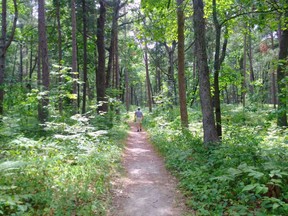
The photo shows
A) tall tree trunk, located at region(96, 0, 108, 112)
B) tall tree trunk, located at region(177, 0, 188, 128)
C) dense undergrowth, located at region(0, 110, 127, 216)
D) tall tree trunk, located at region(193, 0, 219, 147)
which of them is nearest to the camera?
dense undergrowth, located at region(0, 110, 127, 216)

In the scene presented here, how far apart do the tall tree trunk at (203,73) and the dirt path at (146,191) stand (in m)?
1.98

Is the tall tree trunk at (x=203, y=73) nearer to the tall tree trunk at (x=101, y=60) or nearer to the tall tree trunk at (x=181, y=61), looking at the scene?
the tall tree trunk at (x=181, y=61)

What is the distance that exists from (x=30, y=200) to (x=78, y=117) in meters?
5.14

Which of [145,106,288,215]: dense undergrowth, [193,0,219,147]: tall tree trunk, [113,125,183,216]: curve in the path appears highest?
[193,0,219,147]: tall tree trunk

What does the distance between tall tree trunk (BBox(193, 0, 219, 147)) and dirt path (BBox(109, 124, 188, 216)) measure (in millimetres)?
1980

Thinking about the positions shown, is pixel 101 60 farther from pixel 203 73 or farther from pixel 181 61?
pixel 203 73

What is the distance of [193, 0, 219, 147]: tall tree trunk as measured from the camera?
8273 mm

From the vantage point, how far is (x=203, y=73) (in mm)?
8398

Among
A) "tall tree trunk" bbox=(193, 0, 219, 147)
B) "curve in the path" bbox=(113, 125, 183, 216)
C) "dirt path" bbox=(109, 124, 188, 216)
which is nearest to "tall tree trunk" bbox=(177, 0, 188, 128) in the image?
"tall tree trunk" bbox=(193, 0, 219, 147)

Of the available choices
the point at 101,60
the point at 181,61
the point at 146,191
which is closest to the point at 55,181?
the point at 146,191

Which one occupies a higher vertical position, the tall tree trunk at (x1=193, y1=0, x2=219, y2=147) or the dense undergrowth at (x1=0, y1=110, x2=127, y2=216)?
the tall tree trunk at (x1=193, y1=0, x2=219, y2=147)

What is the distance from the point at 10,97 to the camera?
12.7 m

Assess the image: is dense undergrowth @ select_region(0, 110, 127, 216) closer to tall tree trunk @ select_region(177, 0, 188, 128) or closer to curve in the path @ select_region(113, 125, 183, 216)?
curve in the path @ select_region(113, 125, 183, 216)

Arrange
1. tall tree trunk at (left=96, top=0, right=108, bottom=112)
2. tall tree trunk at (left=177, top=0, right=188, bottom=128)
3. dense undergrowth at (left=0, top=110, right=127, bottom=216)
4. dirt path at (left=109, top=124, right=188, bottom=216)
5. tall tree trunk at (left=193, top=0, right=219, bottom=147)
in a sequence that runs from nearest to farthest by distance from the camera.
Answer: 1. dense undergrowth at (left=0, top=110, right=127, bottom=216)
2. dirt path at (left=109, top=124, right=188, bottom=216)
3. tall tree trunk at (left=193, top=0, right=219, bottom=147)
4. tall tree trunk at (left=177, top=0, right=188, bottom=128)
5. tall tree trunk at (left=96, top=0, right=108, bottom=112)
